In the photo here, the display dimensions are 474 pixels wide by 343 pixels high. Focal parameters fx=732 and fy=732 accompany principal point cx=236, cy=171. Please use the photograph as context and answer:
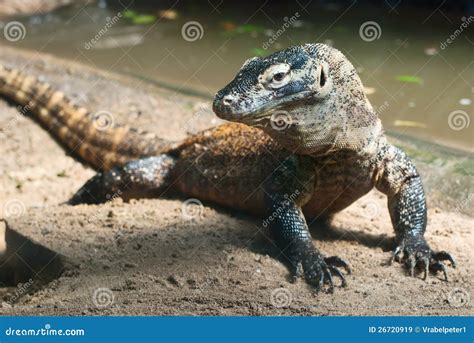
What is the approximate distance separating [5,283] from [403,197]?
10.7ft

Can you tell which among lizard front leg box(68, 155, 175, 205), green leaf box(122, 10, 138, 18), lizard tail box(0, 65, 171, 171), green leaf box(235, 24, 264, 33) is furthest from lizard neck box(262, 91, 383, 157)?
green leaf box(122, 10, 138, 18)

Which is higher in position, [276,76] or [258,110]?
[276,76]

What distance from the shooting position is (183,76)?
1153cm

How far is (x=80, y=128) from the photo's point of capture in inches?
326

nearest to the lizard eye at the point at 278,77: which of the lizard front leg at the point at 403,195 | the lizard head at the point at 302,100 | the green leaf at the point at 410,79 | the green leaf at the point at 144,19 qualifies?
the lizard head at the point at 302,100

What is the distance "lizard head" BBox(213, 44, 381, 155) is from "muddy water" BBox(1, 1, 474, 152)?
3.24m

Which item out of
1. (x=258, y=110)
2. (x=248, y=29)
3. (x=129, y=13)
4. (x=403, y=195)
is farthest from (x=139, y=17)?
(x=258, y=110)

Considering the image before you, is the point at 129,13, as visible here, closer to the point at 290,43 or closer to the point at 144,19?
the point at 144,19

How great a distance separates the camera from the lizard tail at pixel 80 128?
7.73 m

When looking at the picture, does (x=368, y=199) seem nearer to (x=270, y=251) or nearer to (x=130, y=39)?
(x=270, y=251)

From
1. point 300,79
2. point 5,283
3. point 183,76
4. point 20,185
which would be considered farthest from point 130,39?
point 300,79

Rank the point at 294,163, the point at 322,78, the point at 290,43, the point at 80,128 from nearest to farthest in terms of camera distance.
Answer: the point at 322,78, the point at 294,163, the point at 80,128, the point at 290,43

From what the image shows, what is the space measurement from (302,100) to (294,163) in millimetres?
915

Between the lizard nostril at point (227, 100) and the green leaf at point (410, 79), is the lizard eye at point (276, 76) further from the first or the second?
the green leaf at point (410, 79)
